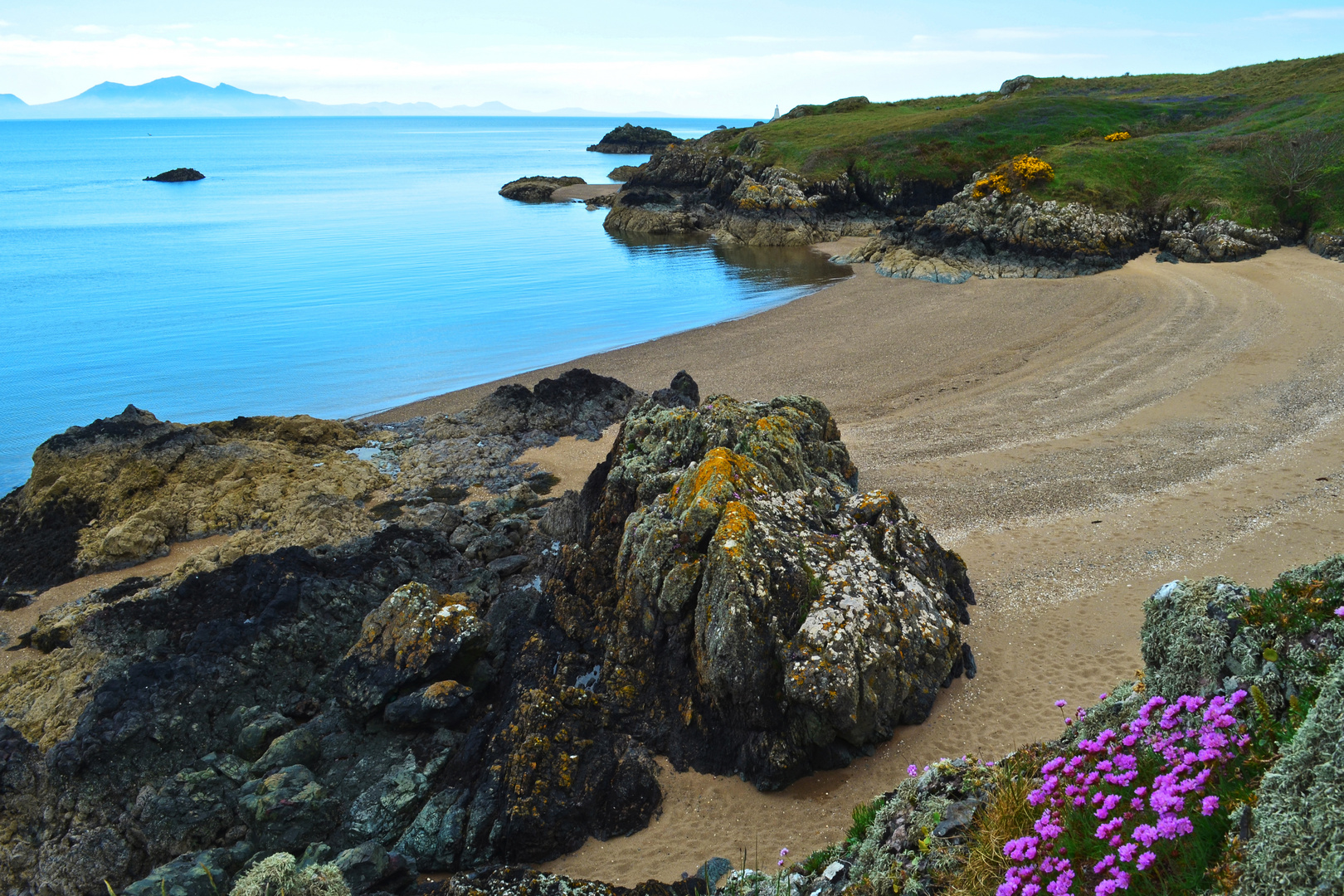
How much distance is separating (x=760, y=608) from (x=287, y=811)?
612 cm

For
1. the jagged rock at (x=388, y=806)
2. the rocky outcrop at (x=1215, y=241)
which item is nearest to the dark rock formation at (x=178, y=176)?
the rocky outcrop at (x=1215, y=241)

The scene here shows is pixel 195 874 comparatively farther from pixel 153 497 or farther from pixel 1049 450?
pixel 1049 450

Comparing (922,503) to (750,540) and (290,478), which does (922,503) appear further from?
(290,478)

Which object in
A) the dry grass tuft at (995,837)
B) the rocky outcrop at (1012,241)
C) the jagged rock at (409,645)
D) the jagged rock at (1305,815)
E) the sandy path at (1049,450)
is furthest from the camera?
the rocky outcrop at (1012,241)

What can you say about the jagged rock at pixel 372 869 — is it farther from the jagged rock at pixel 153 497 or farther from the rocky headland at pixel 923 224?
the rocky headland at pixel 923 224

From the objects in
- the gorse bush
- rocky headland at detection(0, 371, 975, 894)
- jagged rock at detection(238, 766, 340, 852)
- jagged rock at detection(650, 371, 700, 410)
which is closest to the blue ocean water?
the gorse bush

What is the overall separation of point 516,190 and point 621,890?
10960 centimetres

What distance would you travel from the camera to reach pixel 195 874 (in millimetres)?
8172

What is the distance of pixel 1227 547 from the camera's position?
1423 cm

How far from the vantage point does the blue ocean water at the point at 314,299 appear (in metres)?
32.8

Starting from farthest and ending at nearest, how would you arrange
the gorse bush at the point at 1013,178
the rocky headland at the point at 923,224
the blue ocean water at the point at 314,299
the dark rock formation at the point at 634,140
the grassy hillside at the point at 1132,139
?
the dark rock formation at the point at 634,140 < the gorse bush at the point at 1013,178 < the grassy hillside at the point at 1132,139 < the rocky headland at the point at 923,224 < the blue ocean water at the point at 314,299

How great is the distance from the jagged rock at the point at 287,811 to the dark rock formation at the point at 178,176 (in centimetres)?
15128

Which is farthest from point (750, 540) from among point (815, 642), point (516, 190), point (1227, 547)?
point (516, 190)

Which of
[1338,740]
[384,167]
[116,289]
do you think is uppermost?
[384,167]
